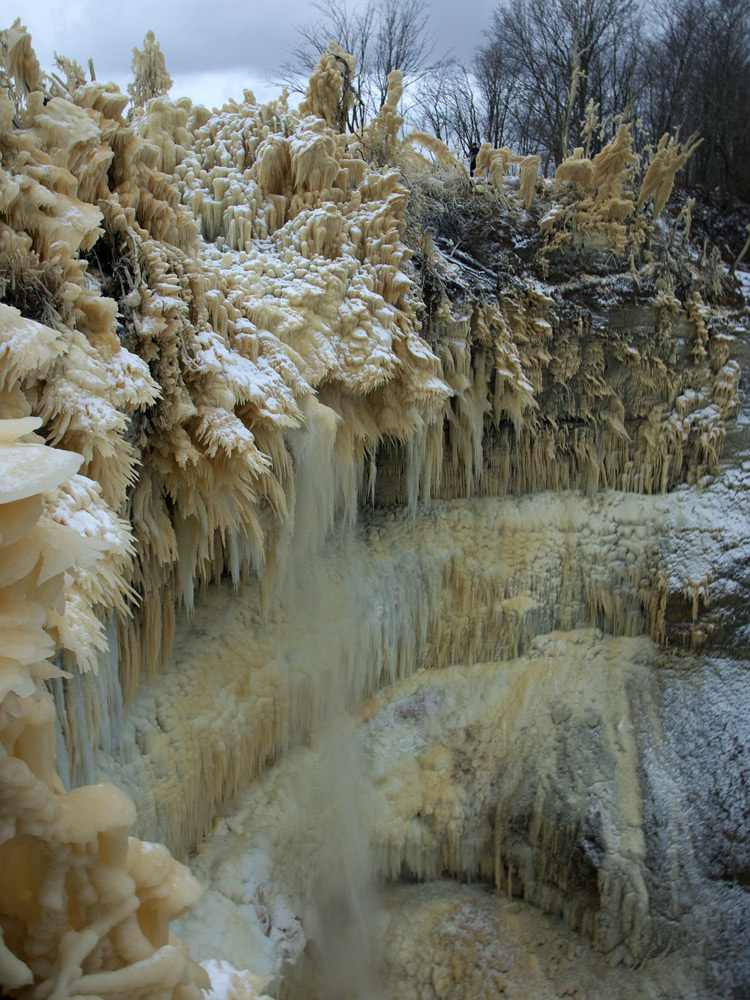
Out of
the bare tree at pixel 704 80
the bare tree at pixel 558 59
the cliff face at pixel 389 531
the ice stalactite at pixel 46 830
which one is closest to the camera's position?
the ice stalactite at pixel 46 830

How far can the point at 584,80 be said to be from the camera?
13406 millimetres

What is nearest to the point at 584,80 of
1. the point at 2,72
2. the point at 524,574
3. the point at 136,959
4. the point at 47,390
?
the point at 524,574

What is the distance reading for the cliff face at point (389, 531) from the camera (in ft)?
11.7

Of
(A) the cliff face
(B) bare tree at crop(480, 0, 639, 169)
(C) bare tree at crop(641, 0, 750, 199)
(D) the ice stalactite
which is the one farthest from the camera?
(B) bare tree at crop(480, 0, 639, 169)

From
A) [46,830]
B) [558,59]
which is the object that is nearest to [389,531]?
[46,830]

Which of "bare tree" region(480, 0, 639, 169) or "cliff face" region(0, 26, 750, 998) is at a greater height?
"bare tree" region(480, 0, 639, 169)

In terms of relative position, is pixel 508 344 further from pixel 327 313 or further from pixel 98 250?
pixel 98 250

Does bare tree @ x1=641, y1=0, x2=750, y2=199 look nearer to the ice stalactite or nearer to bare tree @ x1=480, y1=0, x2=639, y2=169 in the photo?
bare tree @ x1=480, y1=0, x2=639, y2=169

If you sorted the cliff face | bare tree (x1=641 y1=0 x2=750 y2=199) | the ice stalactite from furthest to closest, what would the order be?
bare tree (x1=641 y1=0 x2=750 y2=199)
the cliff face
the ice stalactite

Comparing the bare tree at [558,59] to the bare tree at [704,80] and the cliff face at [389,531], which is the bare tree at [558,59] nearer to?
the bare tree at [704,80]

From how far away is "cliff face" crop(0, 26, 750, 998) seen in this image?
3574mm

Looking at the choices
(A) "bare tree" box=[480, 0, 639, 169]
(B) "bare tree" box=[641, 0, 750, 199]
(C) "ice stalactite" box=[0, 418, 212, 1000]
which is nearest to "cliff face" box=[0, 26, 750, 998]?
(C) "ice stalactite" box=[0, 418, 212, 1000]

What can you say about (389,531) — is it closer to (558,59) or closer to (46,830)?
(46,830)

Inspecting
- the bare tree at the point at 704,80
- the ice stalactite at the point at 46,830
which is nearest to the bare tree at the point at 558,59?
the bare tree at the point at 704,80
